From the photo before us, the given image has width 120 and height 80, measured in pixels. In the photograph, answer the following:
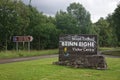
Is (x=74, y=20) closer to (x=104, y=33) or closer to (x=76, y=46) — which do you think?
(x=104, y=33)

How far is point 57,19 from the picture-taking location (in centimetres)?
7331

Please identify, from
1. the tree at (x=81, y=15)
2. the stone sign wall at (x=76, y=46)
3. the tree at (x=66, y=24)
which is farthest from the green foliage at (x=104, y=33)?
the stone sign wall at (x=76, y=46)

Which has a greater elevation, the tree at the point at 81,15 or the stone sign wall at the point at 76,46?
the tree at the point at 81,15

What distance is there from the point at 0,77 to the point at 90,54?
834 centimetres

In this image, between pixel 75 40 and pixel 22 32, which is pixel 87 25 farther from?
pixel 75 40

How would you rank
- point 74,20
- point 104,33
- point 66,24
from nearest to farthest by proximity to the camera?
point 66,24
point 74,20
point 104,33

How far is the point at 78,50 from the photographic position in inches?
801

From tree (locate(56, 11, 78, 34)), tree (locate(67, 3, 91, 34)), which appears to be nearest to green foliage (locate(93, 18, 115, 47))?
tree (locate(67, 3, 91, 34))

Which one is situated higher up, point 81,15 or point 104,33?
point 81,15

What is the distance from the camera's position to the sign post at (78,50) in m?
18.8

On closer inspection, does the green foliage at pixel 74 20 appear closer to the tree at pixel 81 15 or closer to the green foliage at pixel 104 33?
the tree at pixel 81 15

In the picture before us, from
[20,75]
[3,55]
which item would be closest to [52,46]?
[3,55]

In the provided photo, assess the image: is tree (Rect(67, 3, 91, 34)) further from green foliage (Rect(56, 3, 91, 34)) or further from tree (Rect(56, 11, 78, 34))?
tree (Rect(56, 11, 78, 34))

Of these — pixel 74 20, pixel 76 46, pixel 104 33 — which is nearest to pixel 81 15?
pixel 74 20
